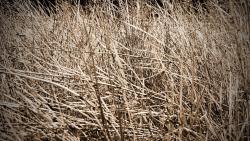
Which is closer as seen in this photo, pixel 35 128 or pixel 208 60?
pixel 35 128

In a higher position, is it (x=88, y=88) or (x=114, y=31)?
(x=114, y=31)

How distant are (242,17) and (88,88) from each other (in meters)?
0.55

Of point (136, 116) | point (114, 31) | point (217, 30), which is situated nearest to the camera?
point (136, 116)

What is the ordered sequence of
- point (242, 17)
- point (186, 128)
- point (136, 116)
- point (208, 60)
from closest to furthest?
point (186, 128) < point (136, 116) < point (242, 17) < point (208, 60)

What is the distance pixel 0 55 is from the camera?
1065 millimetres

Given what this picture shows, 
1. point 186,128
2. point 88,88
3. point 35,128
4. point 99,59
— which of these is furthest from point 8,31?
point 186,128

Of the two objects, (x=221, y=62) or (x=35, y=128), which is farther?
(x=221, y=62)

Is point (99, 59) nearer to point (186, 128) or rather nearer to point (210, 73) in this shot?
point (210, 73)

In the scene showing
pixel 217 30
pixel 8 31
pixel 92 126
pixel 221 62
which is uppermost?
pixel 8 31

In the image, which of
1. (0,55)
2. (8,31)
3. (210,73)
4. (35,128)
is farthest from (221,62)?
(8,31)

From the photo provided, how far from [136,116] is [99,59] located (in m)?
0.45

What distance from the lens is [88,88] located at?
0.79m

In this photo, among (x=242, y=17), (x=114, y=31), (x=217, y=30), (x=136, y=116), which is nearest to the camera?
(x=136, y=116)

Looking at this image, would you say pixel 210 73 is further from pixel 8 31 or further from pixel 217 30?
pixel 8 31
